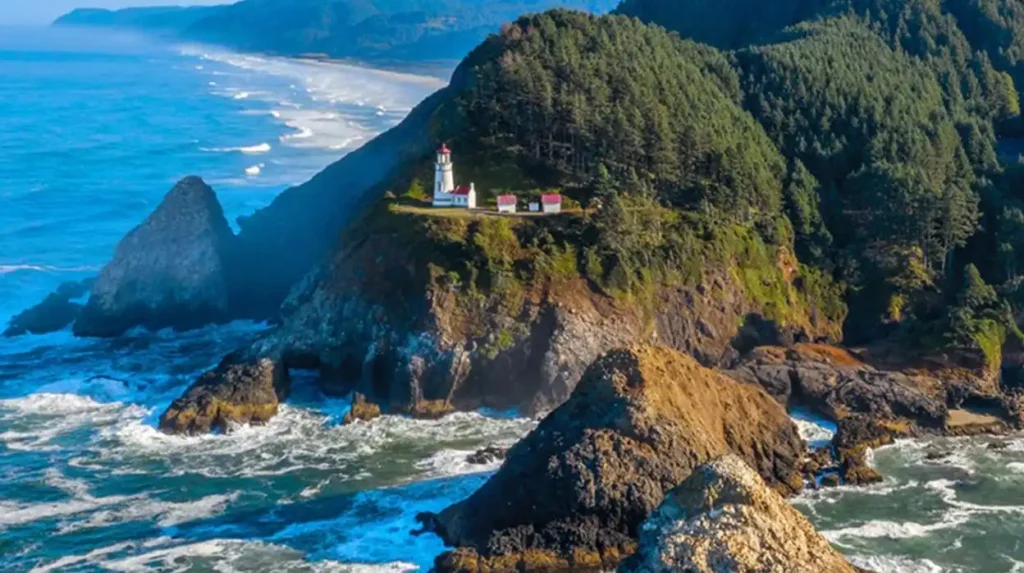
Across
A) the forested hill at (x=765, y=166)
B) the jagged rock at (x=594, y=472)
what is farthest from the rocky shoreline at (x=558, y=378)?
the forested hill at (x=765, y=166)

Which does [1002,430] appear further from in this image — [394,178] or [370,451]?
[394,178]

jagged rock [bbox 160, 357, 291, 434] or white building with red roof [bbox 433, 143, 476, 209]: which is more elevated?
white building with red roof [bbox 433, 143, 476, 209]

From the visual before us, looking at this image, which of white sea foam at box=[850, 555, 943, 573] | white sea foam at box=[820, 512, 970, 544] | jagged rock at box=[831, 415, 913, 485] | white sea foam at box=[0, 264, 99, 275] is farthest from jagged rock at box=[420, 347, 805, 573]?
white sea foam at box=[0, 264, 99, 275]

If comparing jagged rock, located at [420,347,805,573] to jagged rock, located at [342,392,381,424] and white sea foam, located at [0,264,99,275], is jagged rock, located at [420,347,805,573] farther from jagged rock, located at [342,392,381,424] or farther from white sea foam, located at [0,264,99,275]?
white sea foam, located at [0,264,99,275]

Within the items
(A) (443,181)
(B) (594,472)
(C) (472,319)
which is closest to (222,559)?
(B) (594,472)

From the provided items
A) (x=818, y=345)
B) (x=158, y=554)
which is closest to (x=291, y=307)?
(x=158, y=554)
